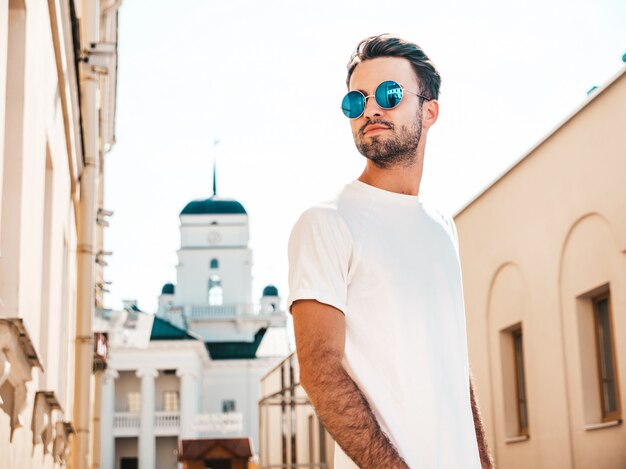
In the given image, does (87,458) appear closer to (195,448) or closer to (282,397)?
(282,397)

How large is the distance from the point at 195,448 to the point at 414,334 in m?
24.3

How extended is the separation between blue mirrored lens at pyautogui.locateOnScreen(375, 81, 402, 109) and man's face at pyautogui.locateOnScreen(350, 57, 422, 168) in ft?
0.04

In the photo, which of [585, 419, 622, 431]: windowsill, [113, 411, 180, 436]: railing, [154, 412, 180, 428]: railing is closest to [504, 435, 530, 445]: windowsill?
[585, 419, 622, 431]: windowsill

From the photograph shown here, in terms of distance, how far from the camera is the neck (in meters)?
2.49

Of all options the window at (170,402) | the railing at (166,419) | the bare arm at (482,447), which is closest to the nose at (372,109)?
the bare arm at (482,447)

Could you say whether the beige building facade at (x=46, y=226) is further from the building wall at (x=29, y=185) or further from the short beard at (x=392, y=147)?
the short beard at (x=392, y=147)

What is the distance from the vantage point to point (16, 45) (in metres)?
5.59

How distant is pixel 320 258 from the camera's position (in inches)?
88.7

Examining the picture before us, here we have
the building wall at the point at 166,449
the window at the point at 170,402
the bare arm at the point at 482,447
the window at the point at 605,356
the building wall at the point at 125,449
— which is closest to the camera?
the bare arm at the point at 482,447

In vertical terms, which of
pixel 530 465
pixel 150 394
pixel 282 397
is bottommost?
pixel 530 465

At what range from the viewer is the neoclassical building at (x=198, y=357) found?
67.2 metres

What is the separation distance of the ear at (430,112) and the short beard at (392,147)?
5 cm

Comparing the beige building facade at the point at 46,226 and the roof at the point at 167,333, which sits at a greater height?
the roof at the point at 167,333

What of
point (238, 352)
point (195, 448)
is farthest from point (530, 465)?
point (238, 352)
